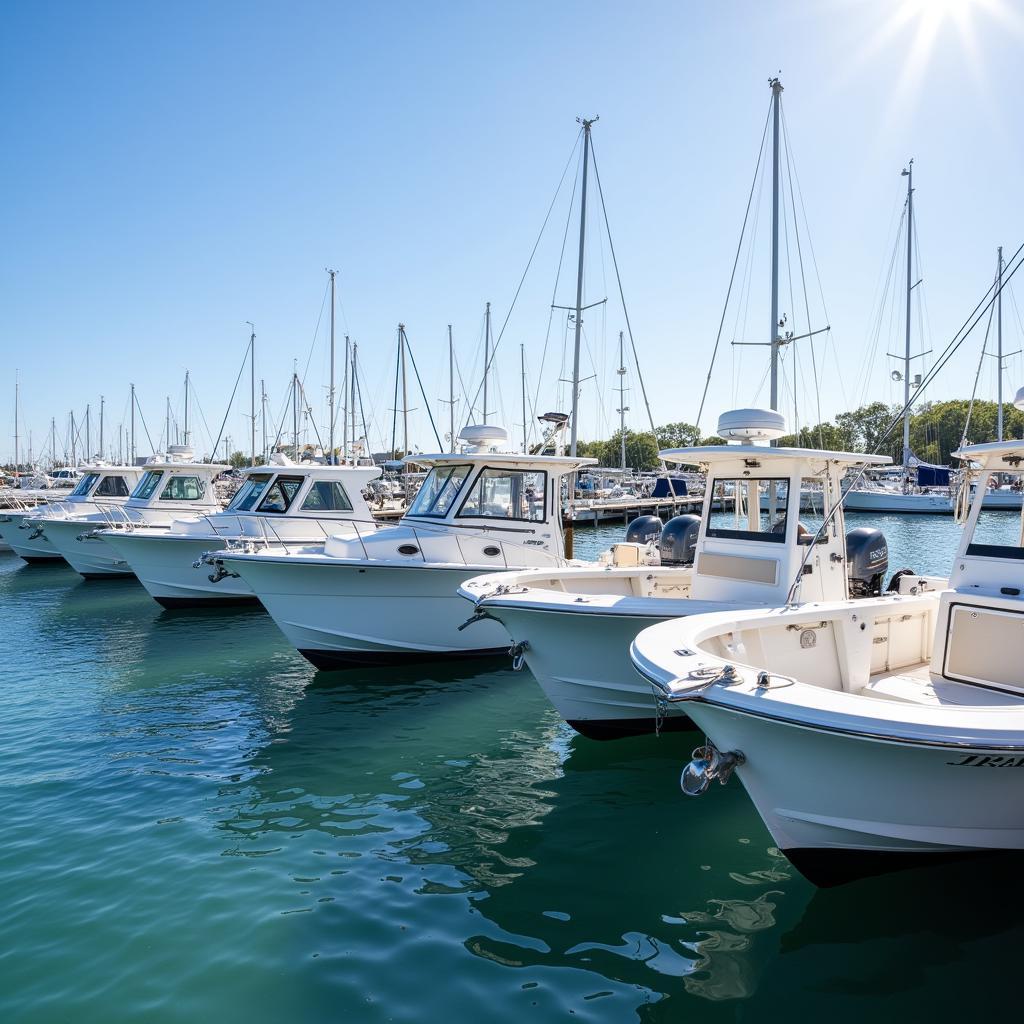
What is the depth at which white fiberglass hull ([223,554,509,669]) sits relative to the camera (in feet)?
35.9

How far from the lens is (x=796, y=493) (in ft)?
26.0

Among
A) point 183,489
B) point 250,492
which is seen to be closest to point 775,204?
point 250,492

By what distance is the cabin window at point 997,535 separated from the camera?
6344 millimetres

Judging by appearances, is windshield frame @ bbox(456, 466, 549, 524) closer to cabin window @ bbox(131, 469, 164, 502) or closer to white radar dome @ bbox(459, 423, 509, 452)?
white radar dome @ bbox(459, 423, 509, 452)

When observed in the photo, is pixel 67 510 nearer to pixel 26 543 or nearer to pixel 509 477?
pixel 26 543

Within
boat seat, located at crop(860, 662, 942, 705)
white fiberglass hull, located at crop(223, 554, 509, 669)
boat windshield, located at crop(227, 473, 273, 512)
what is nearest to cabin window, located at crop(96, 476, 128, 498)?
boat windshield, located at crop(227, 473, 273, 512)

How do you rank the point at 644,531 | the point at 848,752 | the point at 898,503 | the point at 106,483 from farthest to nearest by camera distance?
the point at 898,503
the point at 106,483
the point at 644,531
the point at 848,752

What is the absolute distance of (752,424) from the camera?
335 inches

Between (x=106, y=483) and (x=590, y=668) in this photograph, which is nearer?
(x=590, y=668)

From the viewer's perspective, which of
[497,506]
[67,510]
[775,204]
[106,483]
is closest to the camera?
[497,506]

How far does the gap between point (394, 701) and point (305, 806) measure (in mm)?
3126

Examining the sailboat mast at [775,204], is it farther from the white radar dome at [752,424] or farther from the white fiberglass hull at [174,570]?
the white fiberglass hull at [174,570]

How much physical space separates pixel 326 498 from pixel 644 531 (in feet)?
23.4

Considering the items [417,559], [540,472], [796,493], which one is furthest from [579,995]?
[540,472]
